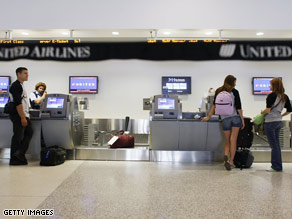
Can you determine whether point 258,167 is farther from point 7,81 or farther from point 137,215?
point 7,81

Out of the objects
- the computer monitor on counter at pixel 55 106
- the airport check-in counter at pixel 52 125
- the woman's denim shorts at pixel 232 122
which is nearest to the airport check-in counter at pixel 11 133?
the airport check-in counter at pixel 52 125

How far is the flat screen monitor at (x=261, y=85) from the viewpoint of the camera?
783 centimetres

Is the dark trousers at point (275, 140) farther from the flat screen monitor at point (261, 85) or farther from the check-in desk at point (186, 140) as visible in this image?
the flat screen monitor at point (261, 85)

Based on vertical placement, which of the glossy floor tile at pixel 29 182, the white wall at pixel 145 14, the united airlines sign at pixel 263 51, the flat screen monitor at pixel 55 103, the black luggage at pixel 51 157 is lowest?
the glossy floor tile at pixel 29 182

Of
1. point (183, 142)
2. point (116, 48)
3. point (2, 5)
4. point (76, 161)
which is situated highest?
point (2, 5)

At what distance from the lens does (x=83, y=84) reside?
26.6ft

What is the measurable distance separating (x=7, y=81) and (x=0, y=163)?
4158mm

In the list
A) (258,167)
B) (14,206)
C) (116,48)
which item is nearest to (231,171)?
(258,167)

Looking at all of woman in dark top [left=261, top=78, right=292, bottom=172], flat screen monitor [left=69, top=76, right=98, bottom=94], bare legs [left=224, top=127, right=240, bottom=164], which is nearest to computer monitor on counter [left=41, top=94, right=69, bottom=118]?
flat screen monitor [left=69, top=76, right=98, bottom=94]

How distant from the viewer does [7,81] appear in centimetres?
827

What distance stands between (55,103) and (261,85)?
5.99 m

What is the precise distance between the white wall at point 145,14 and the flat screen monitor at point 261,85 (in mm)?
2065

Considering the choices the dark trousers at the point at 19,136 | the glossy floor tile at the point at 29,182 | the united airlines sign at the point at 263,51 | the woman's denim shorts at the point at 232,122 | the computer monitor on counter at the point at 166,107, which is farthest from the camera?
the united airlines sign at the point at 263,51

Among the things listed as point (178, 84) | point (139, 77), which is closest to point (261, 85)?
point (178, 84)
